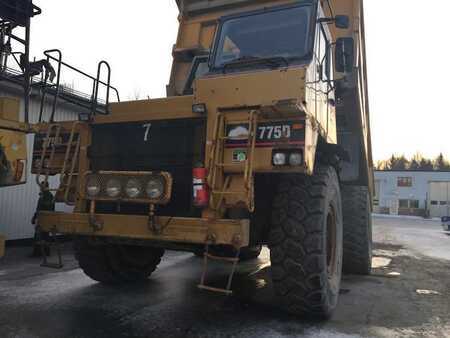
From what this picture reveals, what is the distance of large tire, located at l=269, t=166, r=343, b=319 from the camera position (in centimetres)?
400

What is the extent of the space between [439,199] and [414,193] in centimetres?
229

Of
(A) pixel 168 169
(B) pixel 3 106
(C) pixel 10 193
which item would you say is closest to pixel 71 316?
(A) pixel 168 169

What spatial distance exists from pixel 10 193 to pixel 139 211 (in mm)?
7429

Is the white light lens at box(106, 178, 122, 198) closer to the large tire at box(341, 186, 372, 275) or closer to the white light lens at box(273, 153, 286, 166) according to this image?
the white light lens at box(273, 153, 286, 166)

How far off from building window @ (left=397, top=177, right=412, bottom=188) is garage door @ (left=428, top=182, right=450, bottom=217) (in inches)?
80.7

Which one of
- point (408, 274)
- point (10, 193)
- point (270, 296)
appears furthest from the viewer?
point (10, 193)

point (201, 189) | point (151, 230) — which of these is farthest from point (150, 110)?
point (151, 230)

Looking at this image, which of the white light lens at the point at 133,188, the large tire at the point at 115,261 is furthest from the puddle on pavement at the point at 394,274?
the white light lens at the point at 133,188

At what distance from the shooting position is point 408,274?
7883mm

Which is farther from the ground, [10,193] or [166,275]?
[10,193]

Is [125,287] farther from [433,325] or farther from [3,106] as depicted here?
[433,325]

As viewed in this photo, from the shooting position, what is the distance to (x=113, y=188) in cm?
418

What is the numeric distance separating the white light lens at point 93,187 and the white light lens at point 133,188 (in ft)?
1.10

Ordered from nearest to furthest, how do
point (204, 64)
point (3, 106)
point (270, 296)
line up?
point (3, 106), point (270, 296), point (204, 64)
